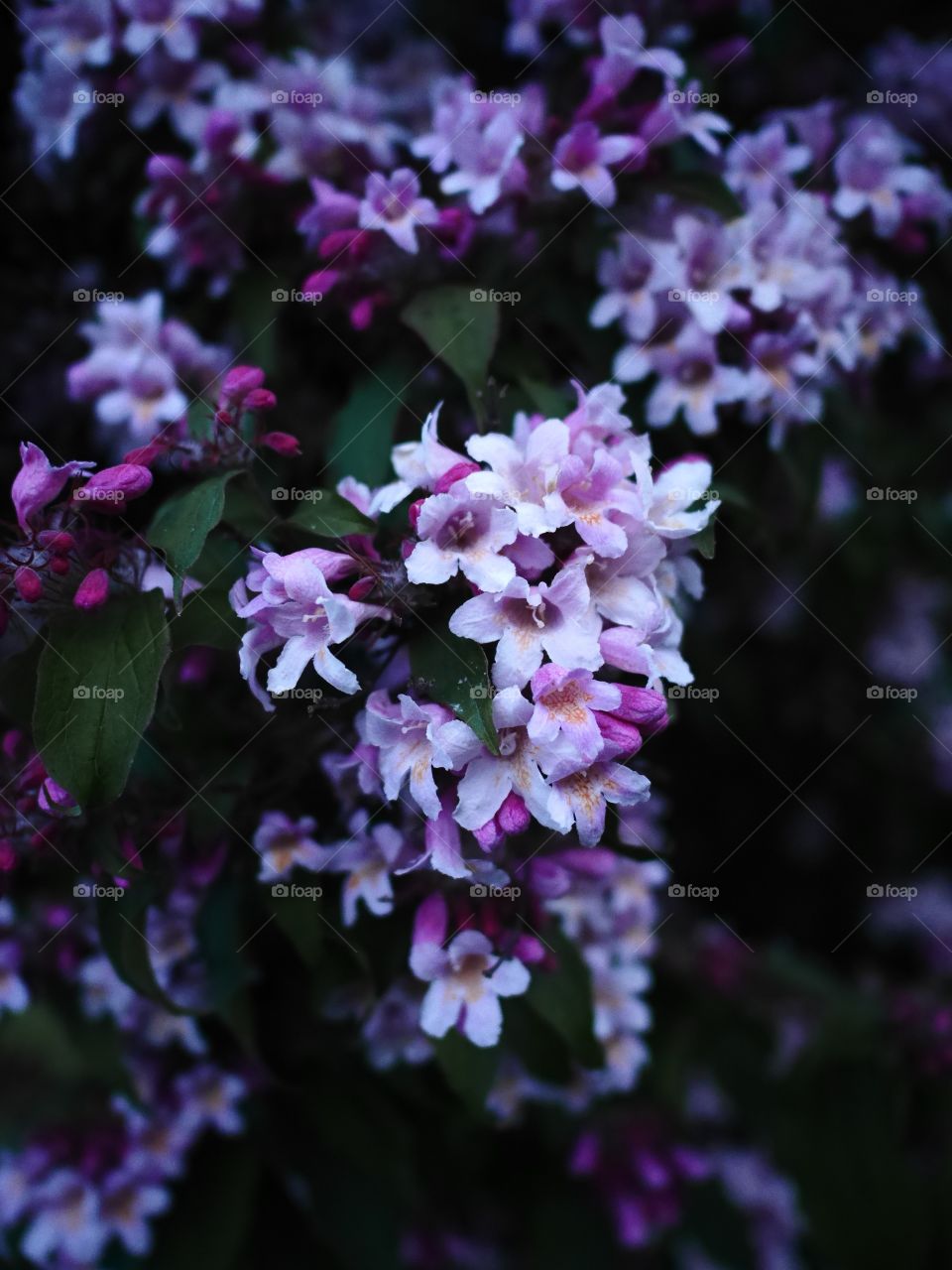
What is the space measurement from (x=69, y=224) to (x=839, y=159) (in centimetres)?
185

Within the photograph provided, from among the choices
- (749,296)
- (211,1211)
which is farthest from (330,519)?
(211,1211)

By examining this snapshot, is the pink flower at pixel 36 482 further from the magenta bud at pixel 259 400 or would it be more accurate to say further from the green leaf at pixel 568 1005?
the green leaf at pixel 568 1005

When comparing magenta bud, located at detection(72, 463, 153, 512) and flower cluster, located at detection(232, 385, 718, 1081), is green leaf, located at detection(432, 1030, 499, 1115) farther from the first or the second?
magenta bud, located at detection(72, 463, 153, 512)

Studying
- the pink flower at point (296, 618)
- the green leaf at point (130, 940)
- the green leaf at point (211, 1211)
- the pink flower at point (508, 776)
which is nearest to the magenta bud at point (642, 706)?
the pink flower at point (508, 776)

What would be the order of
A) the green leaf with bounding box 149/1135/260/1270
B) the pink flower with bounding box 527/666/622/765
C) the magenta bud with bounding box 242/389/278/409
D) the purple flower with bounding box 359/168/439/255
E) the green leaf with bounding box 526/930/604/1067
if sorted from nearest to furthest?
1. the pink flower with bounding box 527/666/622/765
2. the magenta bud with bounding box 242/389/278/409
3. the green leaf with bounding box 526/930/604/1067
4. the purple flower with bounding box 359/168/439/255
5. the green leaf with bounding box 149/1135/260/1270

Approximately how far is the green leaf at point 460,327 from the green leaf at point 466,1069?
102 centimetres

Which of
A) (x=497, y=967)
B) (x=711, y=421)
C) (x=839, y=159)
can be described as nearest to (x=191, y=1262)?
(x=497, y=967)

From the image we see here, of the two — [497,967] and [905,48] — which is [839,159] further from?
Answer: [497,967]

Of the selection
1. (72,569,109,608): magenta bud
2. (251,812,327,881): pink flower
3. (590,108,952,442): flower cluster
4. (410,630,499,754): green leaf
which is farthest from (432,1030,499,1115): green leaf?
(590,108,952,442): flower cluster

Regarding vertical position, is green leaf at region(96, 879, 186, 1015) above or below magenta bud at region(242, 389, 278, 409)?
below

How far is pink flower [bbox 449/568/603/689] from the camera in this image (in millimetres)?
1323

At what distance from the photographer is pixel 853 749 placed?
13.2 feet

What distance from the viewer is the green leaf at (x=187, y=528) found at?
1357 millimetres

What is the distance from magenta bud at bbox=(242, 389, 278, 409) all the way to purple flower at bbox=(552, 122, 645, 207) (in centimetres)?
69
